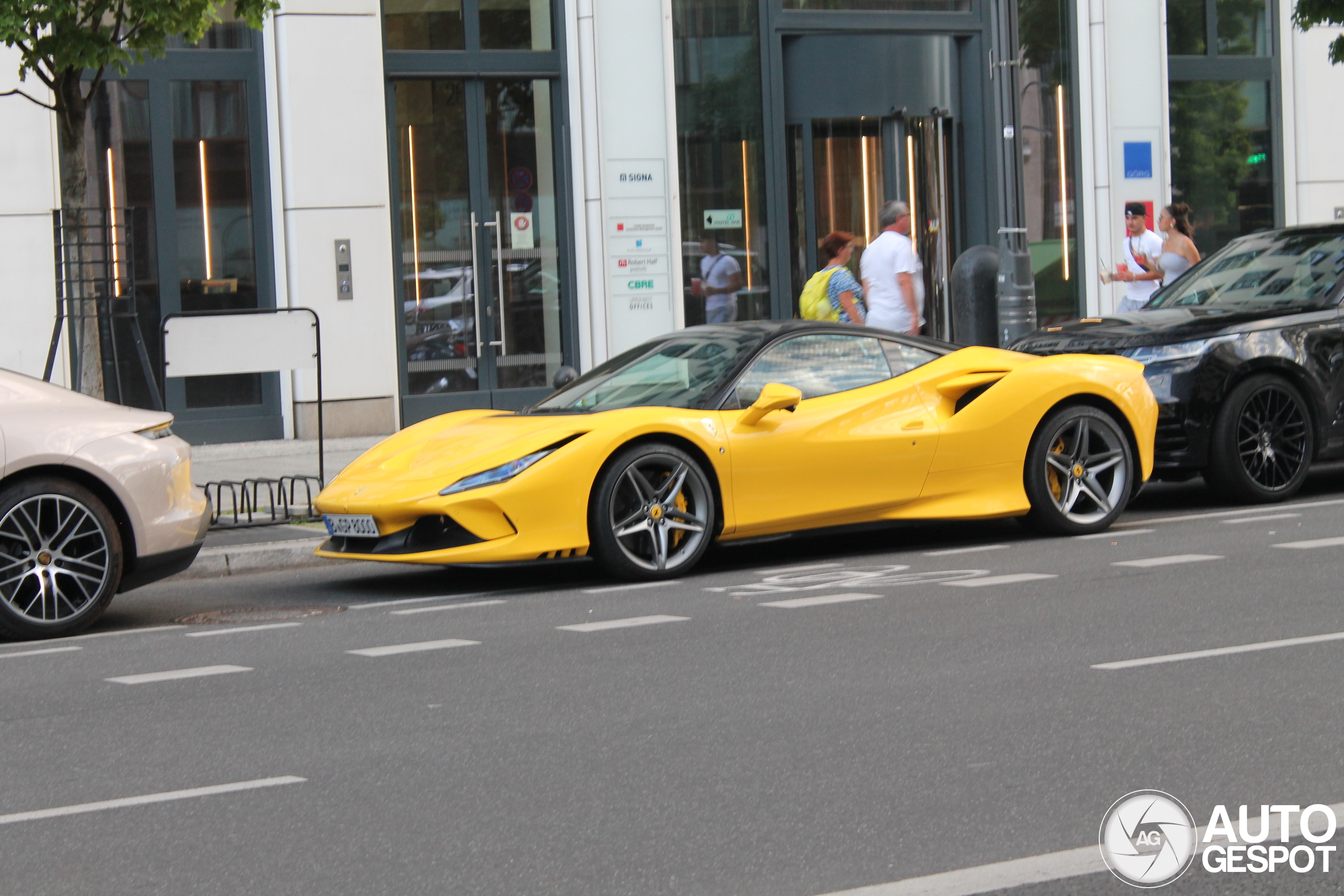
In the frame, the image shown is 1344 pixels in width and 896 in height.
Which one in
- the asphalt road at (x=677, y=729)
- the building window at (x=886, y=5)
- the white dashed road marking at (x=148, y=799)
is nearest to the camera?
the asphalt road at (x=677, y=729)

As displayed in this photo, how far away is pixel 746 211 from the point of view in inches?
725

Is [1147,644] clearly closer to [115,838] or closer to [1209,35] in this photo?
[115,838]

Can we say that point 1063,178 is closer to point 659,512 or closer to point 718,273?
point 718,273

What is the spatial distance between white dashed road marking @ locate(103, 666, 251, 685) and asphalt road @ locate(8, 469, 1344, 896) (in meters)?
0.04

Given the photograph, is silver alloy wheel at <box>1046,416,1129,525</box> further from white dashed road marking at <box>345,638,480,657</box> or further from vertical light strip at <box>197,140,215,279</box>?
vertical light strip at <box>197,140,215,279</box>

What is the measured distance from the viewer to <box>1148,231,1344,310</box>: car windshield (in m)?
11.2

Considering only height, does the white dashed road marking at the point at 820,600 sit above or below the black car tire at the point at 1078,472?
below

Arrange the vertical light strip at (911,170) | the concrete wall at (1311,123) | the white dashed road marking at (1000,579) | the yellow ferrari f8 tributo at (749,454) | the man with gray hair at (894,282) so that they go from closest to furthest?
the white dashed road marking at (1000,579) < the yellow ferrari f8 tributo at (749,454) < the man with gray hair at (894,282) < the vertical light strip at (911,170) < the concrete wall at (1311,123)

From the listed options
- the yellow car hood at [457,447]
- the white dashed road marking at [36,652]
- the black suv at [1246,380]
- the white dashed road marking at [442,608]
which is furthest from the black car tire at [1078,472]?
the white dashed road marking at [36,652]

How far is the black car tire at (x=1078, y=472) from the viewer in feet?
31.8

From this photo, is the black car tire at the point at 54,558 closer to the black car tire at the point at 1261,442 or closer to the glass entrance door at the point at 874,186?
the black car tire at the point at 1261,442

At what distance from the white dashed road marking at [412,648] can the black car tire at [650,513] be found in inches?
57.1

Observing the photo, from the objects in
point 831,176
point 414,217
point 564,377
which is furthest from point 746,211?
point 564,377

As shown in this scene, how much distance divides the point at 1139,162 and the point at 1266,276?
8993mm
